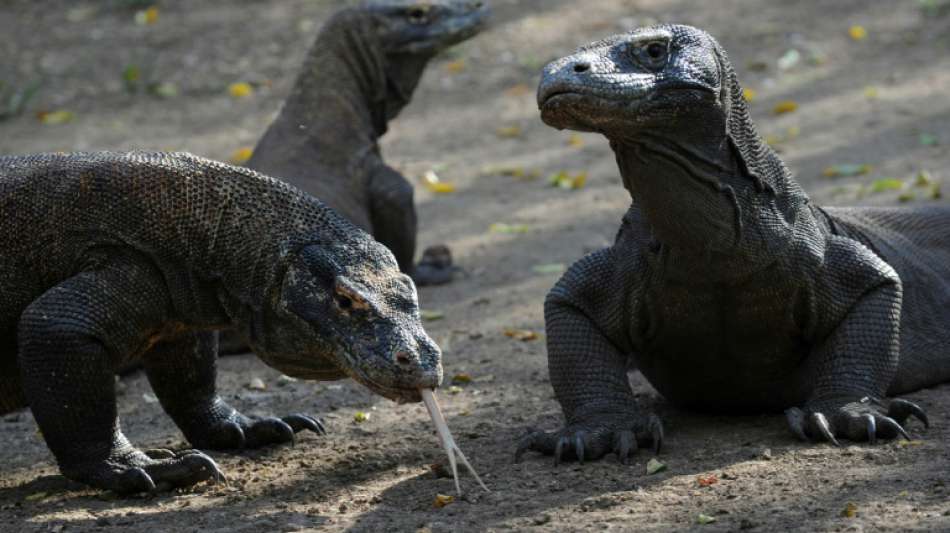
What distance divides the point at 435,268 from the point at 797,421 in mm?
4276

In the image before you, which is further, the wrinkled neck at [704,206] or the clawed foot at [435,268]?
the clawed foot at [435,268]

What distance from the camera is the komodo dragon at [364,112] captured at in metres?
8.80

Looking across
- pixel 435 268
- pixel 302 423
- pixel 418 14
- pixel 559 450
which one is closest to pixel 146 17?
pixel 418 14

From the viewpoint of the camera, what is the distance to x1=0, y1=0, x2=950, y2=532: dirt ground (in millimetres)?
4629

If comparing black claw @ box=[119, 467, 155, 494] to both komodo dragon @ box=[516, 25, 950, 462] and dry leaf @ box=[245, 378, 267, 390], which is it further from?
dry leaf @ box=[245, 378, 267, 390]

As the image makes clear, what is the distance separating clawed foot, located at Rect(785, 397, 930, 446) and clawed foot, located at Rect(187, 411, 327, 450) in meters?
1.91

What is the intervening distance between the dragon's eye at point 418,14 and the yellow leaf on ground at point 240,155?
1.97 metres

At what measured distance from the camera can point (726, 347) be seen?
Result: 17.4 feet

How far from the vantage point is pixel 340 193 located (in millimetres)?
8734

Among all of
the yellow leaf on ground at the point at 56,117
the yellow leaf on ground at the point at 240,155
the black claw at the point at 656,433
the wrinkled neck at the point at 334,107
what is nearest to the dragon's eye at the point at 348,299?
the black claw at the point at 656,433

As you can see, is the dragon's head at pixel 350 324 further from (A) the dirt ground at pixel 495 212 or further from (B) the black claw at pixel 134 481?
(B) the black claw at pixel 134 481

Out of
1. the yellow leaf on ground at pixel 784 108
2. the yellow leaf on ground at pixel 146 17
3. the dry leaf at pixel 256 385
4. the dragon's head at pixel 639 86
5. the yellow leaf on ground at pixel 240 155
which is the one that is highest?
the dragon's head at pixel 639 86

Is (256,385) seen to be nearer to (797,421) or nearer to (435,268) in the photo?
(435,268)

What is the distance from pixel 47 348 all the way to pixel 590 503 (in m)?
1.81
